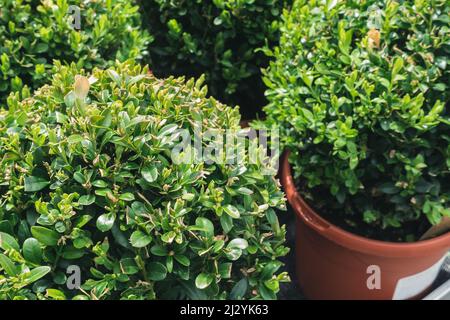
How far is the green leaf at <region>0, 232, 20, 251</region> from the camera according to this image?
5.38 feet

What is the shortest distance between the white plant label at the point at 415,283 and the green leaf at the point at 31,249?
1.67 m

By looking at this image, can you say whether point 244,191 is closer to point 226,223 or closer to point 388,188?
point 226,223

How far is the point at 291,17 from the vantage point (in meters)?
2.64

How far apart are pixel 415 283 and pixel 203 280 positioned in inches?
56.0

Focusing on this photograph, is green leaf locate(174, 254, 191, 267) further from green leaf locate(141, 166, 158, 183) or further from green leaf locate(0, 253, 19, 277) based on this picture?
green leaf locate(0, 253, 19, 277)

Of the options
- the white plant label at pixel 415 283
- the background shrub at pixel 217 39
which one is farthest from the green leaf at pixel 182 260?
the background shrub at pixel 217 39

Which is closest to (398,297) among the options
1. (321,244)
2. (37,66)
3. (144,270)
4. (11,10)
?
(321,244)

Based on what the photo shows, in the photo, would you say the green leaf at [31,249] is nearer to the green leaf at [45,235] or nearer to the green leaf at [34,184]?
the green leaf at [45,235]

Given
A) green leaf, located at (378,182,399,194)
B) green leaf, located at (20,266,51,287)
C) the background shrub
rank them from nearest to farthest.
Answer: green leaf, located at (20,266,51,287) → green leaf, located at (378,182,399,194) → the background shrub

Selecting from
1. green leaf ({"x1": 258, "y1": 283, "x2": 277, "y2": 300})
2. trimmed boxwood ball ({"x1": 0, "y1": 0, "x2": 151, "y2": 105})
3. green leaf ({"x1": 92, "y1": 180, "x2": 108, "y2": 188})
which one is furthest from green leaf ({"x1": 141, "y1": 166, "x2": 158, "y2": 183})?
trimmed boxwood ball ({"x1": 0, "y1": 0, "x2": 151, "y2": 105})

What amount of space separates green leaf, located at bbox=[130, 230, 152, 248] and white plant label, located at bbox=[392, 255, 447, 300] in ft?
4.76

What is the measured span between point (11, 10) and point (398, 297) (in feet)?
7.13
